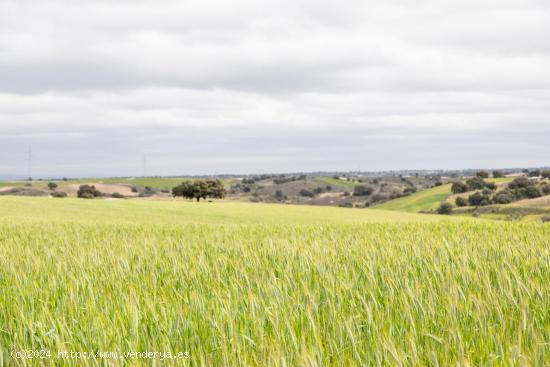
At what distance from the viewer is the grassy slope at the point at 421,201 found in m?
136

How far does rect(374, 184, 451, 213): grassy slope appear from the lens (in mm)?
136000

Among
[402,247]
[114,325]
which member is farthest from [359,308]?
[402,247]

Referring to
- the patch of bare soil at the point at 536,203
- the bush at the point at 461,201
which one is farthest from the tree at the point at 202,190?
the patch of bare soil at the point at 536,203

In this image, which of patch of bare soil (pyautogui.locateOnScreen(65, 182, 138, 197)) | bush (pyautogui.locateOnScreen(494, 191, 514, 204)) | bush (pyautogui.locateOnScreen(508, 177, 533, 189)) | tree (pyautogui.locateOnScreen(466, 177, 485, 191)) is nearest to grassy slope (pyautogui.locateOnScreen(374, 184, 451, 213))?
tree (pyautogui.locateOnScreen(466, 177, 485, 191))

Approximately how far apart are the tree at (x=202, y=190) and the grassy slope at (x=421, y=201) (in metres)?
52.7

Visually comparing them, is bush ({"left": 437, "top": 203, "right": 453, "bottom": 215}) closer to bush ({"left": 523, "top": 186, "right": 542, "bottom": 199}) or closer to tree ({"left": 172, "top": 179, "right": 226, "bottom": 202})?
bush ({"left": 523, "top": 186, "right": 542, "bottom": 199})

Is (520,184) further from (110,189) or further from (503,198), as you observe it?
(110,189)

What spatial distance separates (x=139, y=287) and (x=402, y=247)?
4.96 m

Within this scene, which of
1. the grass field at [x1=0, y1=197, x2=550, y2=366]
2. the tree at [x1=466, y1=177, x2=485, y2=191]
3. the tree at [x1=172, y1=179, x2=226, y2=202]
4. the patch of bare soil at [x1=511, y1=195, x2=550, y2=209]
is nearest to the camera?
the grass field at [x1=0, y1=197, x2=550, y2=366]

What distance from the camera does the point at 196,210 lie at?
60.8 metres

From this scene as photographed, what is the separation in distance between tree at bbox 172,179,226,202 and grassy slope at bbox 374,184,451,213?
52.7 meters

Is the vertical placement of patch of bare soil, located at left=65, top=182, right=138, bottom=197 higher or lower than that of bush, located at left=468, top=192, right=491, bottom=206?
higher

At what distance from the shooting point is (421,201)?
141m

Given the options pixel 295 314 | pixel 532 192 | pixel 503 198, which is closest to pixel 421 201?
pixel 503 198
